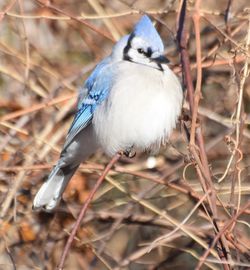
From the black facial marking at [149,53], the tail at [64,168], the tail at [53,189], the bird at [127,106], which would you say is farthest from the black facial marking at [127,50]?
the tail at [53,189]

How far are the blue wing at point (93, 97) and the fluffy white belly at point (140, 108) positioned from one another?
0.16 ft

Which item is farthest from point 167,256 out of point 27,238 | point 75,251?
point 27,238

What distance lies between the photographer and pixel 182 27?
8.17ft

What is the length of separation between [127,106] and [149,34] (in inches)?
14.1

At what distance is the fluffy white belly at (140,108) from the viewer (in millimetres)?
3379

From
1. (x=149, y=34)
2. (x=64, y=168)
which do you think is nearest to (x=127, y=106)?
(x=149, y=34)

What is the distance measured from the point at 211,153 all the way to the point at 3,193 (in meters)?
1.09

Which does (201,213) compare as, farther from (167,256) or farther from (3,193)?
(3,193)

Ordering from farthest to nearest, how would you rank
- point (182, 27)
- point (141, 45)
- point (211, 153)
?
point (211, 153)
point (141, 45)
point (182, 27)

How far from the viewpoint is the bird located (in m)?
3.37

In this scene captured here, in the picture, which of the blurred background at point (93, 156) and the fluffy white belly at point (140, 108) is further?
the blurred background at point (93, 156)

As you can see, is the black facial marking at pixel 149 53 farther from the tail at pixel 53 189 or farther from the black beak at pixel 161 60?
the tail at pixel 53 189

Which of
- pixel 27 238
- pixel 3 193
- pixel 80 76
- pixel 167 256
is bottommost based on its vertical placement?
pixel 167 256

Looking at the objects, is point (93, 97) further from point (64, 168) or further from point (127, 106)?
point (64, 168)
